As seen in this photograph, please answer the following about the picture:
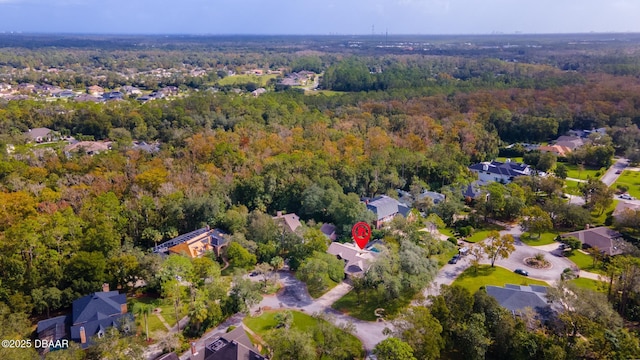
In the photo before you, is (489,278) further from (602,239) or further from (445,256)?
(602,239)

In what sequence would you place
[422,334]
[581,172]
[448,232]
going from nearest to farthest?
[422,334] → [448,232] → [581,172]

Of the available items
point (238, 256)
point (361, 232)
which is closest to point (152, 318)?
point (238, 256)

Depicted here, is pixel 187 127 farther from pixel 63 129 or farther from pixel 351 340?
pixel 351 340

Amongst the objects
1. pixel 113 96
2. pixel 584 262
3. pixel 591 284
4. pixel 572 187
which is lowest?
pixel 584 262

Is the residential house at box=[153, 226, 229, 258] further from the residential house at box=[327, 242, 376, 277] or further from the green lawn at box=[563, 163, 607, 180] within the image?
the green lawn at box=[563, 163, 607, 180]

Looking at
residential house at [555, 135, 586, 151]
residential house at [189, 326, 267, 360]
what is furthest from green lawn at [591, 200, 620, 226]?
residential house at [189, 326, 267, 360]

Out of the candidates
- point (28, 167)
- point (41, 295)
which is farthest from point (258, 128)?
point (41, 295)
